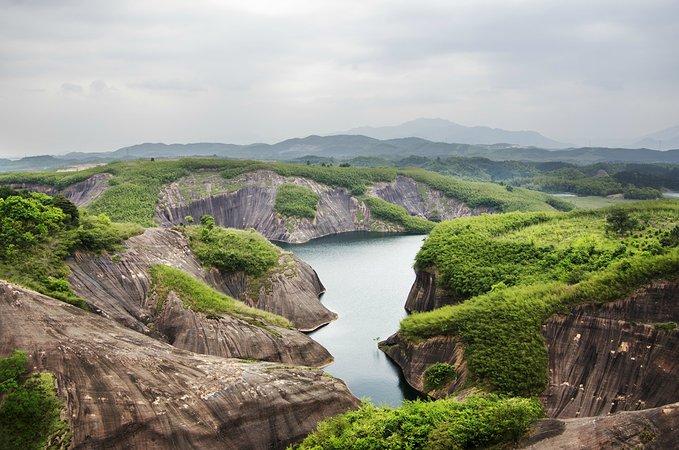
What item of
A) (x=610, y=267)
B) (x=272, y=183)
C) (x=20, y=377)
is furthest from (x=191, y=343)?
(x=272, y=183)

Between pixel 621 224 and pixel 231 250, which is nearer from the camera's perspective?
pixel 621 224

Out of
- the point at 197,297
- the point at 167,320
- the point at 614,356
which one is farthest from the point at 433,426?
the point at 197,297

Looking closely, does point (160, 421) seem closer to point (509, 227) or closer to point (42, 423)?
point (42, 423)

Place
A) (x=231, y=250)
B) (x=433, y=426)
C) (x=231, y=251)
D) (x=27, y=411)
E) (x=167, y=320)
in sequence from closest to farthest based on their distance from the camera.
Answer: (x=433, y=426) → (x=27, y=411) → (x=167, y=320) → (x=231, y=251) → (x=231, y=250)

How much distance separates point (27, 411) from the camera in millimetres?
31250

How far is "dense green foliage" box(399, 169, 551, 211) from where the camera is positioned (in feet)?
488

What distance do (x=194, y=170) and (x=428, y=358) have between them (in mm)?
101478

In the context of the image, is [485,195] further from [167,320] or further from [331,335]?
[167,320]

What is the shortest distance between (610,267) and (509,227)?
2343cm

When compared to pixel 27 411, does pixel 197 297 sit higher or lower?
higher

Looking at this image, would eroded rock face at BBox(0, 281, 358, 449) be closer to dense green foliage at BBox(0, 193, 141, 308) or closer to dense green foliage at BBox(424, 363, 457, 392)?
dense green foliage at BBox(0, 193, 141, 308)

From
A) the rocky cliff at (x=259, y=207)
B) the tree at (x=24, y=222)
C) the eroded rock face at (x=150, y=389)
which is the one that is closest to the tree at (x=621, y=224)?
the eroded rock face at (x=150, y=389)

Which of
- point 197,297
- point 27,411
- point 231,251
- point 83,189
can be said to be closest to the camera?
point 27,411

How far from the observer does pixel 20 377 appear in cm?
3269
